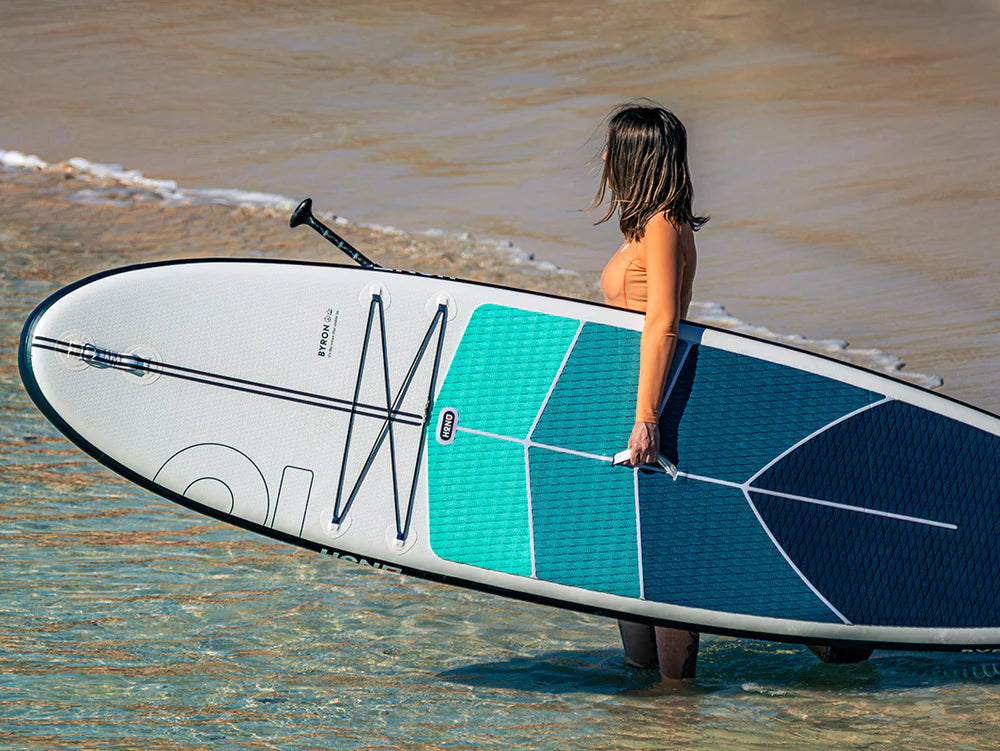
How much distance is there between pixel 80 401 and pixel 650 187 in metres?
2.01

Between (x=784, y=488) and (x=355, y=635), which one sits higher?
(x=784, y=488)

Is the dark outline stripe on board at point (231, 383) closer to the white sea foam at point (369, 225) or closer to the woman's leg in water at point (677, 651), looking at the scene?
the woman's leg in water at point (677, 651)

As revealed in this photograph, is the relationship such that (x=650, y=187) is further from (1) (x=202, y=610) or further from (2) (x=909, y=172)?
(2) (x=909, y=172)

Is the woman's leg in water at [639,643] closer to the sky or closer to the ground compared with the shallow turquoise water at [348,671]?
closer to the sky

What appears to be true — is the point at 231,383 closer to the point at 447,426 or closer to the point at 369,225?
the point at 447,426

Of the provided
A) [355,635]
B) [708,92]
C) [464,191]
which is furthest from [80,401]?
[708,92]

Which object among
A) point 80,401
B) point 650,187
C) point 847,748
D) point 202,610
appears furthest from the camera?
point 202,610

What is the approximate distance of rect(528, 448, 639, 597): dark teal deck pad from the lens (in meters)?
4.02

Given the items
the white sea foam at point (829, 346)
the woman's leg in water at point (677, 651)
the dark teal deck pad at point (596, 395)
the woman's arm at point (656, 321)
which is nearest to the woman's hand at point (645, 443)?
the woman's arm at point (656, 321)

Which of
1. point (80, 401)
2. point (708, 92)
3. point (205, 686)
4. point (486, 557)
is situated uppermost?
point (708, 92)

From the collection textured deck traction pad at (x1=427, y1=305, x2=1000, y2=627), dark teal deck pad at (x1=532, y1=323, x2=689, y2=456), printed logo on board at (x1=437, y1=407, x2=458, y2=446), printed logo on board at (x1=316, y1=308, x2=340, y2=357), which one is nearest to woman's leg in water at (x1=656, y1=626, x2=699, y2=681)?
textured deck traction pad at (x1=427, y1=305, x2=1000, y2=627)

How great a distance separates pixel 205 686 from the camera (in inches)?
159

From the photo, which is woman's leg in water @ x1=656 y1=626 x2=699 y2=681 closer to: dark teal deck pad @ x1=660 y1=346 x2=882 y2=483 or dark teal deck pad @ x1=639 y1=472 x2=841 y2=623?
dark teal deck pad @ x1=639 y1=472 x2=841 y2=623

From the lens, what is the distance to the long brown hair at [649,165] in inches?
136
